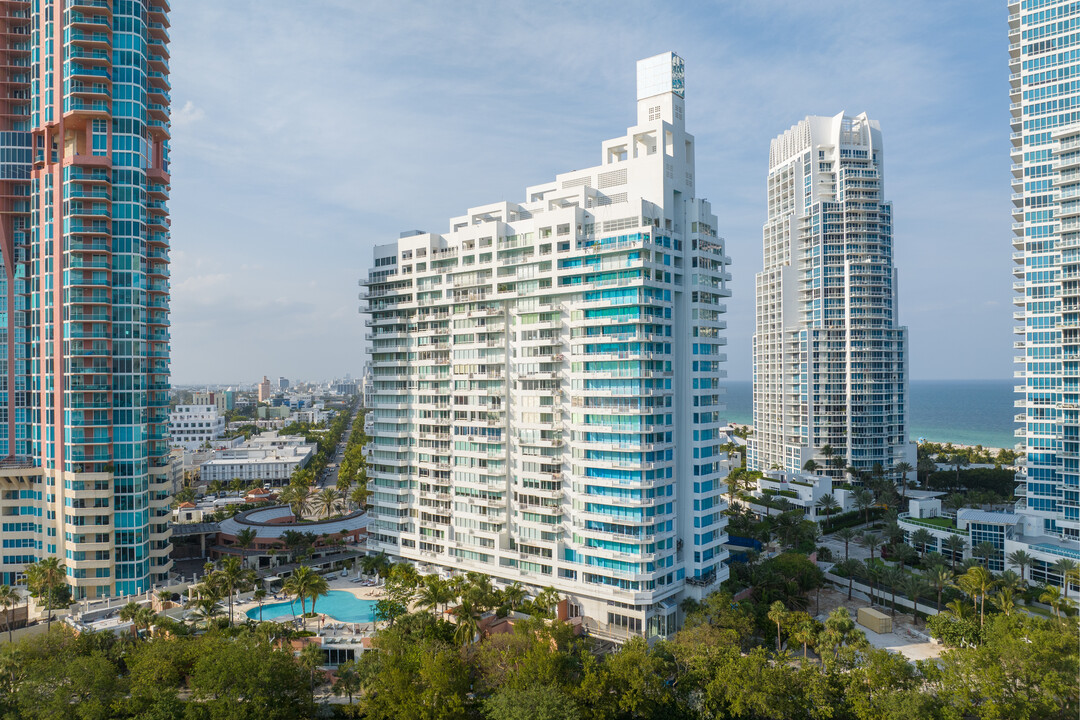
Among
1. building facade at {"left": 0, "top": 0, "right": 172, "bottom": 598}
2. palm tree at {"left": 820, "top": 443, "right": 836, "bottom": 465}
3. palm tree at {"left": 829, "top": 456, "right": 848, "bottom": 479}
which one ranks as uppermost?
building facade at {"left": 0, "top": 0, "right": 172, "bottom": 598}

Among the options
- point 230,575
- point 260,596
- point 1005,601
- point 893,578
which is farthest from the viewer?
point 260,596

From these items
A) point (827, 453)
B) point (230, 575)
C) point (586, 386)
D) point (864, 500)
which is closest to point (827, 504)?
point (864, 500)

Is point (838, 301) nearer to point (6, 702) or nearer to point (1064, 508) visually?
point (1064, 508)

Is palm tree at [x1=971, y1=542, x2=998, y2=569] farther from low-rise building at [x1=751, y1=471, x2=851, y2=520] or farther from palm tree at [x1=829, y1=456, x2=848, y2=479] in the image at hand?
palm tree at [x1=829, y1=456, x2=848, y2=479]

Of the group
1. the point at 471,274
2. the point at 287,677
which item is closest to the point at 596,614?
the point at 287,677

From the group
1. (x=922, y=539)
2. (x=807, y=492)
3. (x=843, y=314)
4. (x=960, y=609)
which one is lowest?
(x=960, y=609)

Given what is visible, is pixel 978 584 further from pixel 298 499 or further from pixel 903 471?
pixel 298 499

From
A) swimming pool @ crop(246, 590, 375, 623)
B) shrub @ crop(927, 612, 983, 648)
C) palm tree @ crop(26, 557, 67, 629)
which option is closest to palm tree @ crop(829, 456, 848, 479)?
shrub @ crop(927, 612, 983, 648)
